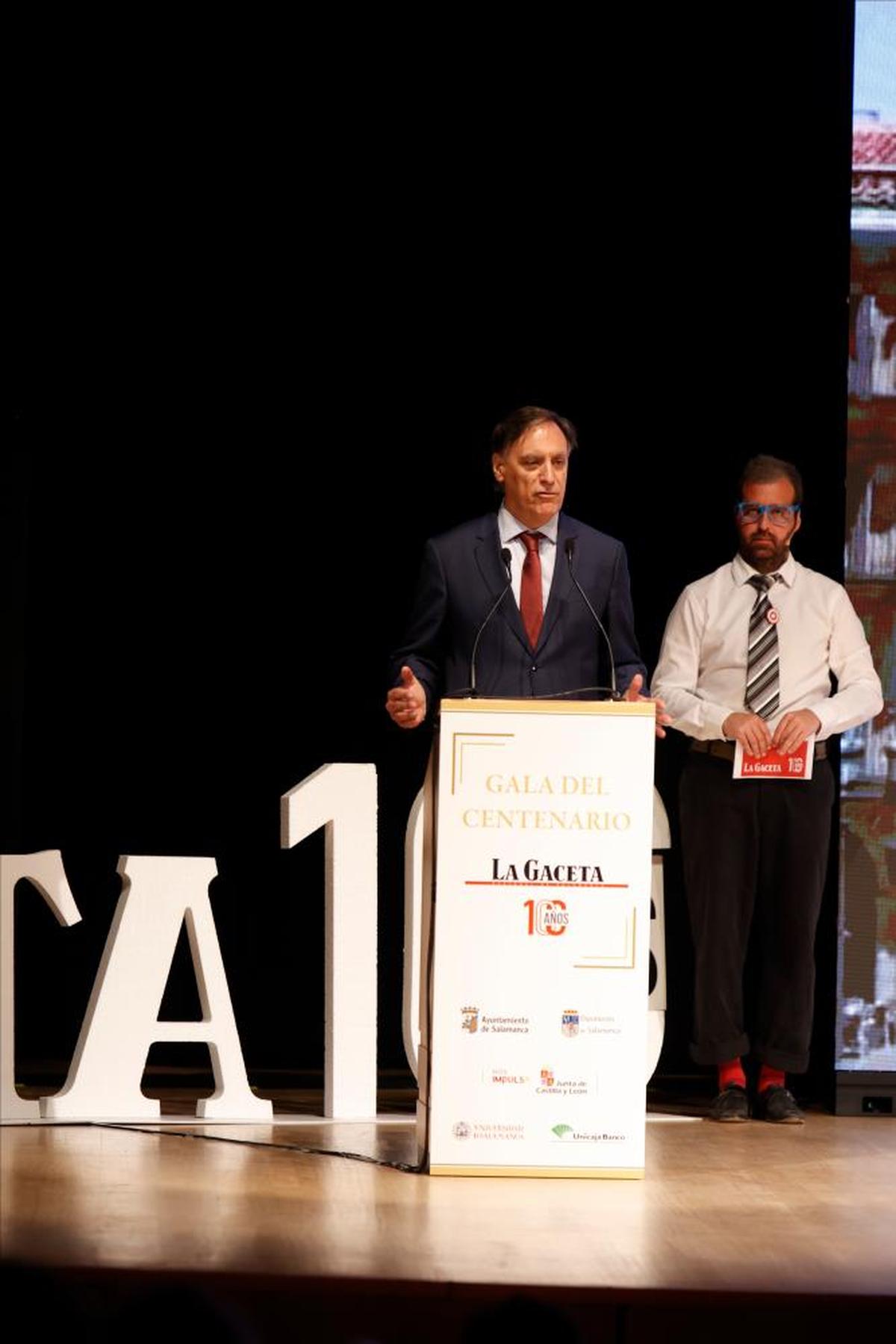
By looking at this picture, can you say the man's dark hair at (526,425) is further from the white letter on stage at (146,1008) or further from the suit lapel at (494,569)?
the white letter on stage at (146,1008)

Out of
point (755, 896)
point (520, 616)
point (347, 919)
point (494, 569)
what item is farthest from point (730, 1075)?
point (494, 569)

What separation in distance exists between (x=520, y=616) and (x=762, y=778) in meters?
1.09

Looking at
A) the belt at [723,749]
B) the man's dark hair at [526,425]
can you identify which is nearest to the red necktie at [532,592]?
the man's dark hair at [526,425]

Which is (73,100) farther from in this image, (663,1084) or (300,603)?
(663,1084)

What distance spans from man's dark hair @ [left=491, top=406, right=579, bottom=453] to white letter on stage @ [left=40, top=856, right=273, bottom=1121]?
1457 millimetres

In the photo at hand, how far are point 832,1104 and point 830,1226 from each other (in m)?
1.96

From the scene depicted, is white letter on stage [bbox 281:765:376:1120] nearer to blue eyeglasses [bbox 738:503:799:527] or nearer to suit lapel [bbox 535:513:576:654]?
suit lapel [bbox 535:513:576:654]

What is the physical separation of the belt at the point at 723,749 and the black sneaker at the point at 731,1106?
3.11ft

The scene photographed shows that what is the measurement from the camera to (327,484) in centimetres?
628

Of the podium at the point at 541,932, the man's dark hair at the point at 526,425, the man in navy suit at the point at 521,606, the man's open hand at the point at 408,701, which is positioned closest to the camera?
the podium at the point at 541,932

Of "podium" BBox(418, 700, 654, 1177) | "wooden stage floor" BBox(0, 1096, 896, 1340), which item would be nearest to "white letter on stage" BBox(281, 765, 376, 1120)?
"wooden stage floor" BBox(0, 1096, 896, 1340)

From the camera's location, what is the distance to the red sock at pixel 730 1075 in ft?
18.6

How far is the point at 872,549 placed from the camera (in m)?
5.92

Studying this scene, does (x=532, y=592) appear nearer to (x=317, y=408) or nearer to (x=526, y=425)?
(x=526, y=425)
